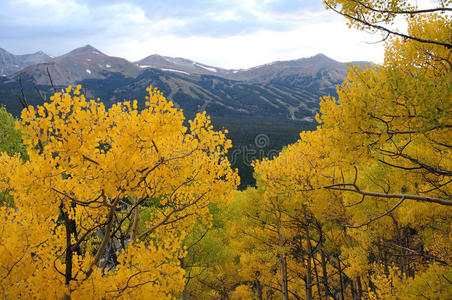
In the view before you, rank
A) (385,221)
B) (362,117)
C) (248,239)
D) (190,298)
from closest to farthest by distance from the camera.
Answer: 1. (362,117)
2. (385,221)
3. (248,239)
4. (190,298)

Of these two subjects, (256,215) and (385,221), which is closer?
(385,221)

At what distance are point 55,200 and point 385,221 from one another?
13354 mm

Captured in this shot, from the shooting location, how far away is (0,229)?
19.8 ft

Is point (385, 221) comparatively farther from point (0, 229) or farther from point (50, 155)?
point (0, 229)

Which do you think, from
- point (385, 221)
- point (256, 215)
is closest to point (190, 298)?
point (256, 215)

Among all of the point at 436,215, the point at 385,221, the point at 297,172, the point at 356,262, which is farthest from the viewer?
the point at 356,262

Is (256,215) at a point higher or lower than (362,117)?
lower

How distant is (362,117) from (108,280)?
647cm

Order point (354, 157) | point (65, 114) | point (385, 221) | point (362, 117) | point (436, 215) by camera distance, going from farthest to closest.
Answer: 1. point (385, 221)
2. point (436, 215)
3. point (354, 157)
4. point (362, 117)
5. point (65, 114)

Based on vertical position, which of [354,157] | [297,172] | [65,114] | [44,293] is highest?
[65,114]

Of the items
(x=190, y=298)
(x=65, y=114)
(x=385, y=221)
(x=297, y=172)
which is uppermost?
(x=65, y=114)

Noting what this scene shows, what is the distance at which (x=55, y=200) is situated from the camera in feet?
15.4

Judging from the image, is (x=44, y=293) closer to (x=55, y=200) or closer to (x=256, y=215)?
(x=55, y=200)

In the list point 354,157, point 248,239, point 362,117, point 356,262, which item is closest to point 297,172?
point 354,157
